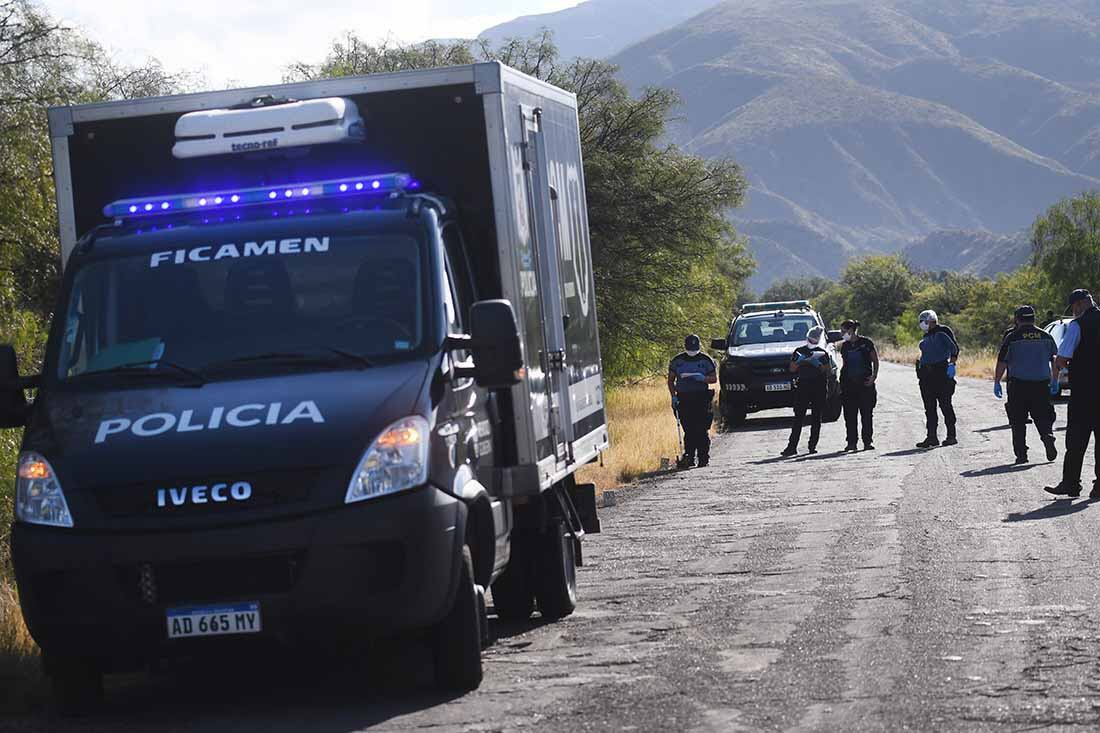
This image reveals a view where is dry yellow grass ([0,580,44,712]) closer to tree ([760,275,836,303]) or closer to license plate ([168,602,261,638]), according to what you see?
license plate ([168,602,261,638])

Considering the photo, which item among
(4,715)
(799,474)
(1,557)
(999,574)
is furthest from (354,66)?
(4,715)

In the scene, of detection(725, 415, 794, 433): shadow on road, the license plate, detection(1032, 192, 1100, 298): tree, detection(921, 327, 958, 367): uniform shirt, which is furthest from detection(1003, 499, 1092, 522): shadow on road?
detection(1032, 192, 1100, 298): tree

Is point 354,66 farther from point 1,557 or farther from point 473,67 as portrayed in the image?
point 473,67

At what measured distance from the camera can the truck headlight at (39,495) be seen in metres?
7.13

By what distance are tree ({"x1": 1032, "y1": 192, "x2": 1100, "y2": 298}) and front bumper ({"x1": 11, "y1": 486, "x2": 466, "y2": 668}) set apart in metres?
66.6

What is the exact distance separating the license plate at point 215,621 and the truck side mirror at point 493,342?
1.42m

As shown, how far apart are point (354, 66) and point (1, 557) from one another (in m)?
18.6

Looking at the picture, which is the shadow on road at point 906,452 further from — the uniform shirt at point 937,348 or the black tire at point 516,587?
the black tire at point 516,587

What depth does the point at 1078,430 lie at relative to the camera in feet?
50.2

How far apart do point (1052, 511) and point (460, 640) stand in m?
8.19

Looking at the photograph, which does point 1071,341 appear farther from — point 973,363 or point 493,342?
point 973,363

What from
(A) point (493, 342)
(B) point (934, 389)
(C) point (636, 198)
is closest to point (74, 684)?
(A) point (493, 342)

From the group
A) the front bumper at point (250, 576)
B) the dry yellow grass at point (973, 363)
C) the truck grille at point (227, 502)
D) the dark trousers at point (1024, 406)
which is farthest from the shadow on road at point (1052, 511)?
the dry yellow grass at point (973, 363)

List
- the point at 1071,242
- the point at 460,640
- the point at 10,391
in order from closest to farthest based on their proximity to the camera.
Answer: the point at 460,640 → the point at 10,391 → the point at 1071,242
